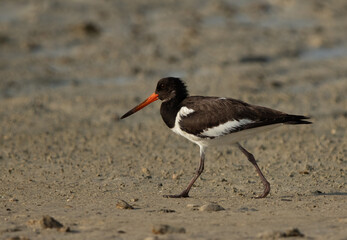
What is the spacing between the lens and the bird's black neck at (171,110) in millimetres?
7559

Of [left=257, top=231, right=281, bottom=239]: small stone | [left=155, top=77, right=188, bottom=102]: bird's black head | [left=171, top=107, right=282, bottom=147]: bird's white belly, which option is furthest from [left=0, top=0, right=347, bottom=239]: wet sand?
[left=155, top=77, right=188, bottom=102]: bird's black head

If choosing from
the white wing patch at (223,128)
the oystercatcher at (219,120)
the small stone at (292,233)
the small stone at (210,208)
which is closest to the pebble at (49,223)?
the small stone at (210,208)

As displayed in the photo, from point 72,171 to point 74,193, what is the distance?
1.04m

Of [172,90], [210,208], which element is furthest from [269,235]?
[172,90]

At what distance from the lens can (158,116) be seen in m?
11.4

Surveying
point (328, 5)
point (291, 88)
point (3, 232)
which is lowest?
point (3, 232)

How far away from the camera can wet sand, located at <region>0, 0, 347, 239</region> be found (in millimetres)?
6500

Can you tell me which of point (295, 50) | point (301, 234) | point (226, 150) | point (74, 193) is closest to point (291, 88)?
point (295, 50)

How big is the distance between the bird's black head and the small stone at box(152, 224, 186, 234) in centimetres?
225

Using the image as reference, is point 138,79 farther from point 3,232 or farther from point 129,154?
point 3,232

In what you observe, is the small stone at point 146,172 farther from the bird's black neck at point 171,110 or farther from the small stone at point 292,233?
the small stone at point 292,233

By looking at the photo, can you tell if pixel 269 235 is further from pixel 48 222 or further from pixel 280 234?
pixel 48 222

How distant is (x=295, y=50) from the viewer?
1573 cm

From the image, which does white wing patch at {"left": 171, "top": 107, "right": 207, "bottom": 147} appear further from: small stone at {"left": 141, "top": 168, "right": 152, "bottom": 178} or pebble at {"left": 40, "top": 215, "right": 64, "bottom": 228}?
pebble at {"left": 40, "top": 215, "right": 64, "bottom": 228}
